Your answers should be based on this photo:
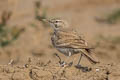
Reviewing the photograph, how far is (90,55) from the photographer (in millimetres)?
8648

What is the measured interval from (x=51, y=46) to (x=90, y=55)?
20.4 feet

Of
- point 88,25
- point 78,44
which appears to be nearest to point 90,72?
point 78,44

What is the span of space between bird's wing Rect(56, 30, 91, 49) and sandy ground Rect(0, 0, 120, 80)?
0.37 m

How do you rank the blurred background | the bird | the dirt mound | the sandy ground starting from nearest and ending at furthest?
the dirt mound → the sandy ground → the bird → the blurred background

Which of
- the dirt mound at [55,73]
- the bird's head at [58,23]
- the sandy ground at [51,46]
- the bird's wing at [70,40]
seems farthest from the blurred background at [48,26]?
the dirt mound at [55,73]

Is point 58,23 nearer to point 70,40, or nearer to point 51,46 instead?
point 70,40

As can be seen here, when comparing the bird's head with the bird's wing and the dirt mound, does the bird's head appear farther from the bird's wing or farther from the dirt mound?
the dirt mound

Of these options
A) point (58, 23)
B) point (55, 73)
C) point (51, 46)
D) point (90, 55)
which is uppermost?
point (58, 23)

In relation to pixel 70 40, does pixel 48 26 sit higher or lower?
lower

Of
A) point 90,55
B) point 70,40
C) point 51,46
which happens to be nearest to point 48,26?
point 51,46

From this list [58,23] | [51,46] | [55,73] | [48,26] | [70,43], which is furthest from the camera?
[48,26]

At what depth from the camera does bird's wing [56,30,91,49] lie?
347 inches

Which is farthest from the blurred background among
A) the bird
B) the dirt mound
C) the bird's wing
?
the dirt mound

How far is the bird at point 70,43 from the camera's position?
8719mm
